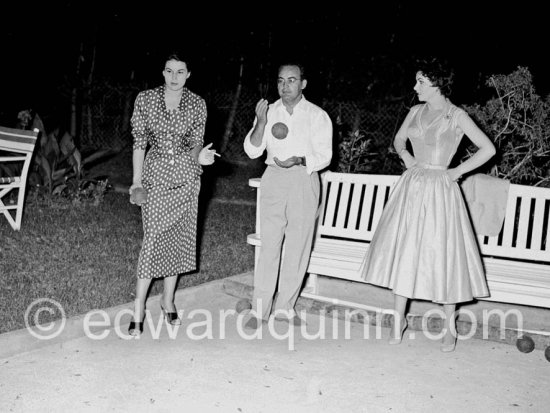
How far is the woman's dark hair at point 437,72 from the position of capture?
5234 millimetres

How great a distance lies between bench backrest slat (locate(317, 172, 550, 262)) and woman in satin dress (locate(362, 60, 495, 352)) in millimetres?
1081

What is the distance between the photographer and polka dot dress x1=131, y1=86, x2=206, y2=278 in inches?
211

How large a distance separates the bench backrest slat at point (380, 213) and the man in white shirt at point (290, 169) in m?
1.34

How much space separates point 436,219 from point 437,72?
1.12 metres

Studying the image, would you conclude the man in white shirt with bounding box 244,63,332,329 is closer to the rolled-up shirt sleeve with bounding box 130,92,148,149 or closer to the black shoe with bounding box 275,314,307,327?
the black shoe with bounding box 275,314,307,327

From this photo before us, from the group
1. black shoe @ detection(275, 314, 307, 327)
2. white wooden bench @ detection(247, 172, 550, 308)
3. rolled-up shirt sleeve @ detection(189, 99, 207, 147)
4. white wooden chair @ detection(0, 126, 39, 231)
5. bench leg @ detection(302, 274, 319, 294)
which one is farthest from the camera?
white wooden chair @ detection(0, 126, 39, 231)

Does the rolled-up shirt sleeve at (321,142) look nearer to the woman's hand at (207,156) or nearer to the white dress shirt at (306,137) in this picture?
the white dress shirt at (306,137)

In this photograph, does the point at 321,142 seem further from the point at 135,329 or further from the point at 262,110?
the point at 135,329

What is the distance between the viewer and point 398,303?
5504 mm

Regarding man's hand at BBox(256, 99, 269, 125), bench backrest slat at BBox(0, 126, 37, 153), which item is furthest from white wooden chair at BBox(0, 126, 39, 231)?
man's hand at BBox(256, 99, 269, 125)

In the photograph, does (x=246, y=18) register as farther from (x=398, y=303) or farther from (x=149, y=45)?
(x=398, y=303)

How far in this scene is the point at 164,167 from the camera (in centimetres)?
537

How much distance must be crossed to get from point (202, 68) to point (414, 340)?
1277 cm

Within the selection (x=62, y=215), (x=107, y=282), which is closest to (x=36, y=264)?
(x=107, y=282)
